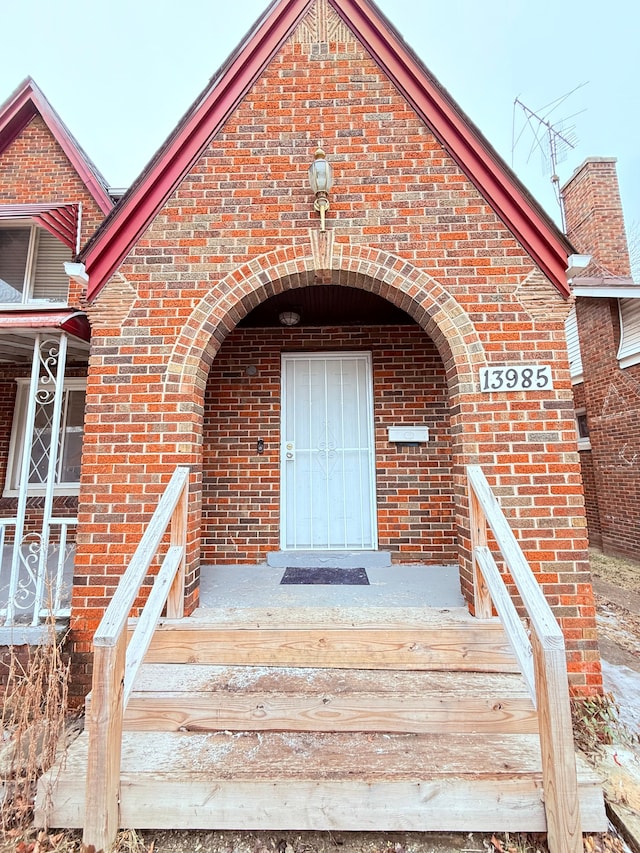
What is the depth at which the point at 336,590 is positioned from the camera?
11.7 feet

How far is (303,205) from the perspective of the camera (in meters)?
3.50

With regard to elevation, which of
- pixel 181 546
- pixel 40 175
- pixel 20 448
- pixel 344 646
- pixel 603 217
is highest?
pixel 603 217

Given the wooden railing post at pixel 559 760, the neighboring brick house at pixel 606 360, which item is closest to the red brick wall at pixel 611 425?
the neighboring brick house at pixel 606 360

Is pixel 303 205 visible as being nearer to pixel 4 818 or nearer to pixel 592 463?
pixel 4 818

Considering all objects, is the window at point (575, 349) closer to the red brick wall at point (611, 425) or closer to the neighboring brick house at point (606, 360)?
the neighboring brick house at point (606, 360)

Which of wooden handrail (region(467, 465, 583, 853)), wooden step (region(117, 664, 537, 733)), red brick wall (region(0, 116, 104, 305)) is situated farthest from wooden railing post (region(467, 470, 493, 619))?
red brick wall (region(0, 116, 104, 305))

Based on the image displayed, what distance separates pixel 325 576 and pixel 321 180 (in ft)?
11.9

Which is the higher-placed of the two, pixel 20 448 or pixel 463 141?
pixel 463 141

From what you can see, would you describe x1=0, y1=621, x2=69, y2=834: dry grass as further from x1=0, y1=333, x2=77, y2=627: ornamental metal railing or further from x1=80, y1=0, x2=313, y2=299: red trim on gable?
x1=80, y1=0, x2=313, y2=299: red trim on gable

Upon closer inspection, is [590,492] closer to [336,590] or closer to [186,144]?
[336,590]

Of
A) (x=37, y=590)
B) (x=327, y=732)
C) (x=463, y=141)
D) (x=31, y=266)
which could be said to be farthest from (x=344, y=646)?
(x=31, y=266)

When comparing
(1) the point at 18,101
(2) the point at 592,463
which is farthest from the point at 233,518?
(2) the point at 592,463

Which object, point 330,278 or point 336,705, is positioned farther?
point 330,278

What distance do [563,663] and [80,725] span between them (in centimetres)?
308
